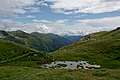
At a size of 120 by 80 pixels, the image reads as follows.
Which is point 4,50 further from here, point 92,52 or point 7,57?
point 92,52

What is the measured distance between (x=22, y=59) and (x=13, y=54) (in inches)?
948

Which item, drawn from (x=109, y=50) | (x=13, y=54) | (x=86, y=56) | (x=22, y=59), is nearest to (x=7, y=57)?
(x=13, y=54)

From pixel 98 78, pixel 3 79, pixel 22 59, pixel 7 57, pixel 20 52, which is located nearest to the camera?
pixel 98 78

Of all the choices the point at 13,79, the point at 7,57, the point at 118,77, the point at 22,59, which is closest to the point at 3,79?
the point at 13,79

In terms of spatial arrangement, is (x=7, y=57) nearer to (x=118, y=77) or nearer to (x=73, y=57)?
(x=73, y=57)

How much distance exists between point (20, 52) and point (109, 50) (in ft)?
265

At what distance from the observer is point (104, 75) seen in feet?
193

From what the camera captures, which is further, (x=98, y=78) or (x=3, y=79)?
(x=3, y=79)

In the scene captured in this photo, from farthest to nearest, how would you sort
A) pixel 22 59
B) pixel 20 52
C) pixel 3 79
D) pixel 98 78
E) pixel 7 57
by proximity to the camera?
pixel 20 52
pixel 7 57
pixel 22 59
pixel 3 79
pixel 98 78

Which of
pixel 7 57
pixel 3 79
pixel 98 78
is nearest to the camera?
pixel 98 78

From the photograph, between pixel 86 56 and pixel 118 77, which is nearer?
pixel 118 77

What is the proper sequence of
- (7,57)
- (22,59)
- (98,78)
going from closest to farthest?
(98,78), (22,59), (7,57)

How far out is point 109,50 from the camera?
197750 millimetres

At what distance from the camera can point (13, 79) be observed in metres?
55.5
